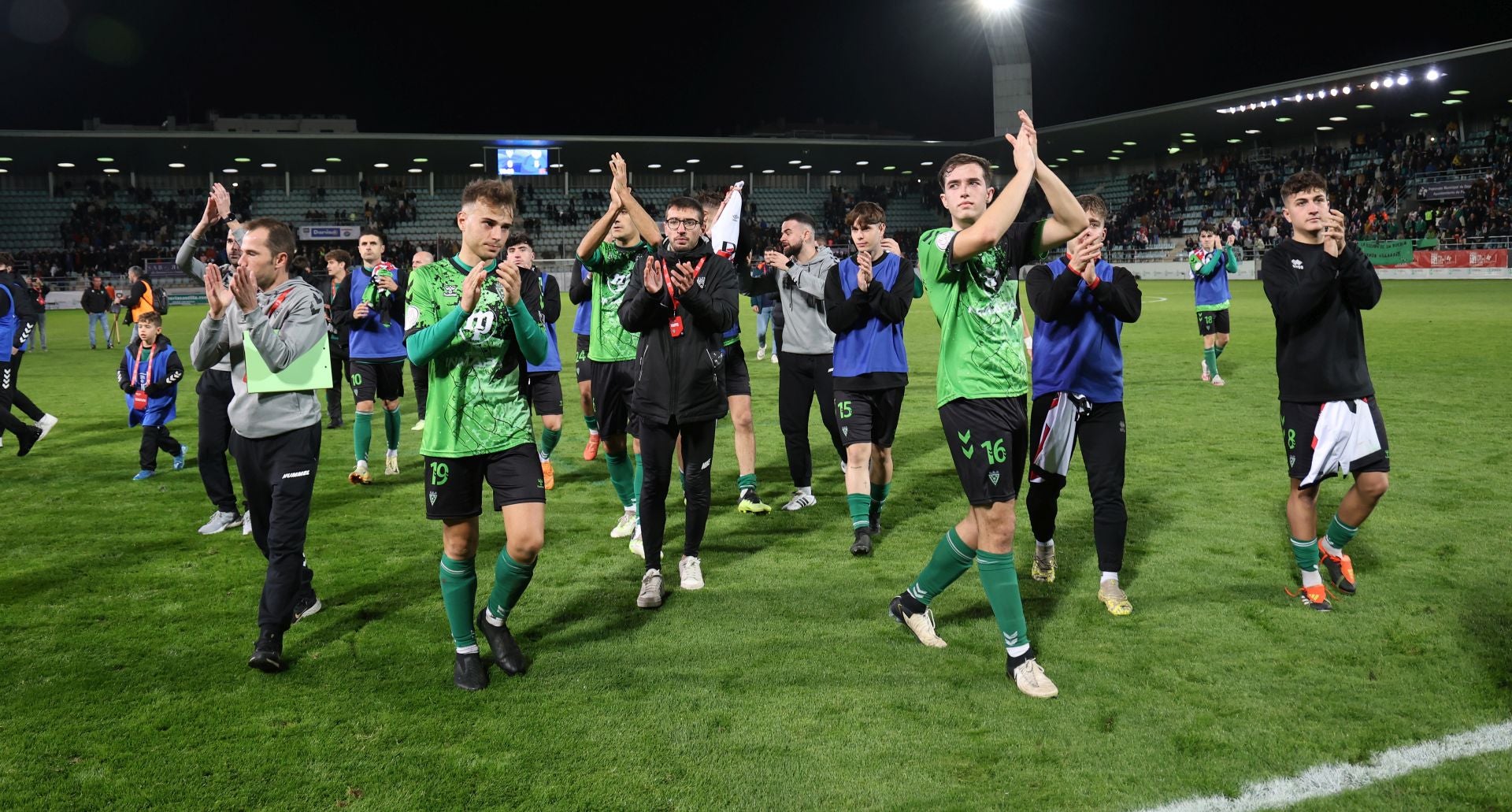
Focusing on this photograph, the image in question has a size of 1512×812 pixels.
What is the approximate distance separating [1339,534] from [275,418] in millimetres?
5629

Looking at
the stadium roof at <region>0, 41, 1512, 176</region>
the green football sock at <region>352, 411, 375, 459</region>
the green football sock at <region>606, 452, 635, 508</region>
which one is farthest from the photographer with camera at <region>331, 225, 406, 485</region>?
the stadium roof at <region>0, 41, 1512, 176</region>

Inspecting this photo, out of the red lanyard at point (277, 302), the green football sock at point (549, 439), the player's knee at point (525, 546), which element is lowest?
the player's knee at point (525, 546)

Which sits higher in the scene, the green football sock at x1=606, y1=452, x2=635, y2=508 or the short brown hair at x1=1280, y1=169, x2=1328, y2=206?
the short brown hair at x1=1280, y1=169, x2=1328, y2=206

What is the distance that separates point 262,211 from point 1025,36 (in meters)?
42.6

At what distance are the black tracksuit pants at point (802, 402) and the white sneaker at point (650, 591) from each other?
7.90 feet

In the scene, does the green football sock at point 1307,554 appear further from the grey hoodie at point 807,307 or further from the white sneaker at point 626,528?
the white sneaker at point 626,528

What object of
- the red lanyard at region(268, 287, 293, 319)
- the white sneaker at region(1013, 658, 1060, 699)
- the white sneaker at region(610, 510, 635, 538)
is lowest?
the white sneaker at region(1013, 658, 1060, 699)

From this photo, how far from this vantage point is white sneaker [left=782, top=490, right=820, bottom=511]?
797 cm

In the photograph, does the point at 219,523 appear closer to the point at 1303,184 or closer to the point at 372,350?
the point at 372,350

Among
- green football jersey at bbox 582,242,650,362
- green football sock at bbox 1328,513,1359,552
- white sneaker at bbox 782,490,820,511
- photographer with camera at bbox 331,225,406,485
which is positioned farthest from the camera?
photographer with camera at bbox 331,225,406,485

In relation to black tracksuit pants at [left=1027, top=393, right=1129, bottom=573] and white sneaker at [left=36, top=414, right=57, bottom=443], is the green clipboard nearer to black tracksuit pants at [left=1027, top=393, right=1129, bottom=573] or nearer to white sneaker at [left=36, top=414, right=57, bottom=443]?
black tracksuit pants at [left=1027, top=393, right=1129, bottom=573]

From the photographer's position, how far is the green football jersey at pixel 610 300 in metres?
7.07

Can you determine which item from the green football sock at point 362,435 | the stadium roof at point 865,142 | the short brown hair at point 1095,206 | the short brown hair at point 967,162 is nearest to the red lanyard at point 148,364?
the green football sock at point 362,435

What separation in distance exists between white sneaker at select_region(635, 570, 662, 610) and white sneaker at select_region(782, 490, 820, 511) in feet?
7.70
